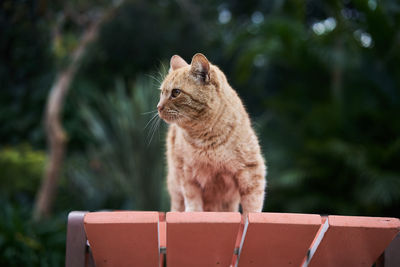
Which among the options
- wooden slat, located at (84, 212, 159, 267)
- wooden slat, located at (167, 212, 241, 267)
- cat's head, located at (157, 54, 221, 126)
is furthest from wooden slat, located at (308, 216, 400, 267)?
cat's head, located at (157, 54, 221, 126)

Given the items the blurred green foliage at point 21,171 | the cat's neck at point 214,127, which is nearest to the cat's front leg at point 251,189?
the cat's neck at point 214,127

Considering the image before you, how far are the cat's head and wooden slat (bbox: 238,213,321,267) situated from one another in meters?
0.66

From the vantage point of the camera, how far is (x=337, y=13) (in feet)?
14.5

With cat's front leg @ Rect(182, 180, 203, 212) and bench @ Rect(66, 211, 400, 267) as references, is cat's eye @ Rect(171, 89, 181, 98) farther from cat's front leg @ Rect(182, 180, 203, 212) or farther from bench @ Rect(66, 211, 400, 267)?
bench @ Rect(66, 211, 400, 267)

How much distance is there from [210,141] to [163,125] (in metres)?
2.31

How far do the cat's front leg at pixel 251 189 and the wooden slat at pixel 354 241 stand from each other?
42 centimetres

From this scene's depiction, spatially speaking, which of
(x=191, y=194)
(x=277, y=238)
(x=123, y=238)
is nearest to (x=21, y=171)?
(x=191, y=194)

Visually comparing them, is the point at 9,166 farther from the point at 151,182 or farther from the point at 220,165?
the point at 220,165

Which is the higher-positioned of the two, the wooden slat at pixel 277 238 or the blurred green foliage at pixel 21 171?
the blurred green foliage at pixel 21 171

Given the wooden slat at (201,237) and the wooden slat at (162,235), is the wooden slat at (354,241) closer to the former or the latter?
the wooden slat at (201,237)

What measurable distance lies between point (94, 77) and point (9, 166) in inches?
107

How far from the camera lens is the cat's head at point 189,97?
165cm

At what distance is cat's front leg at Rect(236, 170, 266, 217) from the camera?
1.62 m

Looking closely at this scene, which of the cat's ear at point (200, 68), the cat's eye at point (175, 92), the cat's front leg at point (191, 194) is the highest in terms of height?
the cat's ear at point (200, 68)
